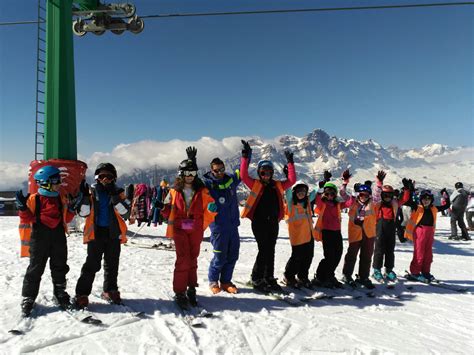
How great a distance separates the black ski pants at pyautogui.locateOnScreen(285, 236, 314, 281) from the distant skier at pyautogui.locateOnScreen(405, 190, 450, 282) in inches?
97.2

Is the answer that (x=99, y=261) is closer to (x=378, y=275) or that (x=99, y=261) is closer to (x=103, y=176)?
(x=103, y=176)

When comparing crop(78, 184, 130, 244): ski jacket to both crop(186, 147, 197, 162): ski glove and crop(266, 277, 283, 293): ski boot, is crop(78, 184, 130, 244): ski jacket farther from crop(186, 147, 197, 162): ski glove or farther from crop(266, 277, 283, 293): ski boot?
crop(266, 277, 283, 293): ski boot

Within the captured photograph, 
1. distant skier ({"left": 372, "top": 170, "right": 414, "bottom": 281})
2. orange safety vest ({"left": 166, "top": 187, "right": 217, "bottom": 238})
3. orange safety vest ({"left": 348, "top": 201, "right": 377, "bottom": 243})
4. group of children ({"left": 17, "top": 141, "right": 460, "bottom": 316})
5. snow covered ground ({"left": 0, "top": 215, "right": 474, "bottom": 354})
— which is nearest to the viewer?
snow covered ground ({"left": 0, "top": 215, "right": 474, "bottom": 354})

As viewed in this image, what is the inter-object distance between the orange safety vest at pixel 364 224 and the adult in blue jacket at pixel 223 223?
2272mm

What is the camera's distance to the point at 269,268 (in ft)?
18.9

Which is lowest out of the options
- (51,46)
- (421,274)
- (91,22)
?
(421,274)

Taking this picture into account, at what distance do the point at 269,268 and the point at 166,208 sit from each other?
6.84 feet

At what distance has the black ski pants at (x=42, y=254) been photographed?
416 centimetres

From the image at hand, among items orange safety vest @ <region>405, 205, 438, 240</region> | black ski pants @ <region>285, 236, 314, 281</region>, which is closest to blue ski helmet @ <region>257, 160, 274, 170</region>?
black ski pants @ <region>285, 236, 314, 281</region>

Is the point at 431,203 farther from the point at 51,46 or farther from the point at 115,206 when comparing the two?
the point at 51,46

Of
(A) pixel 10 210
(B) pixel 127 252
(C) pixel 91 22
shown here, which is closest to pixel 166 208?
(B) pixel 127 252

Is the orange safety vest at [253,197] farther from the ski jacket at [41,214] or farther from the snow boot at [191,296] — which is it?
the ski jacket at [41,214]

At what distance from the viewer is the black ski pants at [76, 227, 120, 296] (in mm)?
4508

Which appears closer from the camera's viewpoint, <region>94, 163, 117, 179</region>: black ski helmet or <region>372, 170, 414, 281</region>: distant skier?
<region>94, 163, 117, 179</region>: black ski helmet
